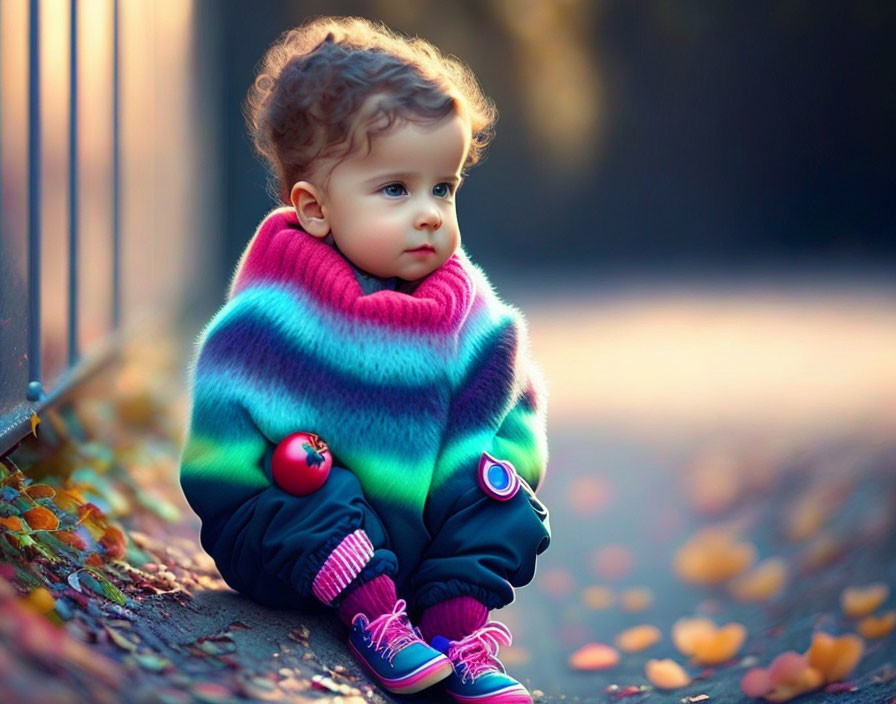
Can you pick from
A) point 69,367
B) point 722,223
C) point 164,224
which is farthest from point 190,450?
point 722,223

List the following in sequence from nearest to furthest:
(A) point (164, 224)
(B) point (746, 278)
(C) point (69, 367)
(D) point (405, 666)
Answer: (D) point (405, 666) < (C) point (69, 367) < (A) point (164, 224) < (B) point (746, 278)

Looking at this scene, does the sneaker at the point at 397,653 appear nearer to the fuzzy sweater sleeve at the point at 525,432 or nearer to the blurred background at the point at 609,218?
the fuzzy sweater sleeve at the point at 525,432

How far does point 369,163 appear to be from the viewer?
2023 millimetres

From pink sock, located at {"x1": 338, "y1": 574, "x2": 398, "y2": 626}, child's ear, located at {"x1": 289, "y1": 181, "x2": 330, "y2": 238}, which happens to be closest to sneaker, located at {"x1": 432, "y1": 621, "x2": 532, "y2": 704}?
pink sock, located at {"x1": 338, "y1": 574, "x2": 398, "y2": 626}

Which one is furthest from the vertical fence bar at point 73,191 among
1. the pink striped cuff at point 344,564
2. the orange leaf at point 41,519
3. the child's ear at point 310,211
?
the pink striped cuff at point 344,564

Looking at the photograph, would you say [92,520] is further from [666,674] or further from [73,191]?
[666,674]

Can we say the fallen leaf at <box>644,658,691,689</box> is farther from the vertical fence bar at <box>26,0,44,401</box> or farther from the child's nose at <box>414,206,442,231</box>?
the vertical fence bar at <box>26,0,44,401</box>

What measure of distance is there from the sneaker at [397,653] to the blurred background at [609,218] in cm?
75

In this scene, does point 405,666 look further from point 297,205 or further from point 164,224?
point 164,224

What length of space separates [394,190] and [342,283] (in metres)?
0.19

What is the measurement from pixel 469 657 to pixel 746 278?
18.9 ft

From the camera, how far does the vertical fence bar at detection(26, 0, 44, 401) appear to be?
2.67 metres

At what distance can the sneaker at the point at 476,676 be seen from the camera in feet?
6.28

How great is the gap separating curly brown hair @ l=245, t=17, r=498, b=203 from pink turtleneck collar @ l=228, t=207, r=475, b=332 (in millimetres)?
131
